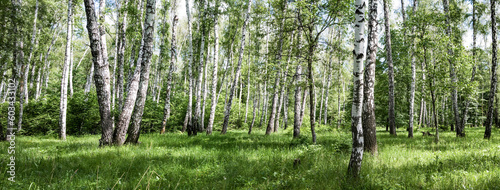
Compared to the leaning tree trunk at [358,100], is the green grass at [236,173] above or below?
below

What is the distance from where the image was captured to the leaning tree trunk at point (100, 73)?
6078 millimetres

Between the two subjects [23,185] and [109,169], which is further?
[109,169]

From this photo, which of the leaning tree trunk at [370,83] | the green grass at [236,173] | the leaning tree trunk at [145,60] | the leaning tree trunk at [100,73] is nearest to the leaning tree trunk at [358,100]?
the green grass at [236,173]

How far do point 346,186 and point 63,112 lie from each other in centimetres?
1228

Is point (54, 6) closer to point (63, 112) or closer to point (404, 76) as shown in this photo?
point (63, 112)

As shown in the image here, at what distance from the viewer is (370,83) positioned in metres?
4.81

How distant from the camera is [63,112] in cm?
1000

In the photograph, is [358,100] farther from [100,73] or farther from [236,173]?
[100,73]

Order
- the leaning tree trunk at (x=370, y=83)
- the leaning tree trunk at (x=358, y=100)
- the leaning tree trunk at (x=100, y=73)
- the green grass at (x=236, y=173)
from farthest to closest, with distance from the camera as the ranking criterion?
the leaning tree trunk at (x=100, y=73) → the leaning tree trunk at (x=370, y=83) → the leaning tree trunk at (x=358, y=100) → the green grass at (x=236, y=173)

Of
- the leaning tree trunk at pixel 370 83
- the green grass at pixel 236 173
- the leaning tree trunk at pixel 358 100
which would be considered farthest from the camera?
the leaning tree trunk at pixel 370 83

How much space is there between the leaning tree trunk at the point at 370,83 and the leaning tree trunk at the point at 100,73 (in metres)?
7.30

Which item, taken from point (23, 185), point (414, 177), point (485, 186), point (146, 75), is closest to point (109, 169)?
point (23, 185)

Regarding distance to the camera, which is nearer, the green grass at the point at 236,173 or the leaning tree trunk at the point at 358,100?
the green grass at the point at 236,173

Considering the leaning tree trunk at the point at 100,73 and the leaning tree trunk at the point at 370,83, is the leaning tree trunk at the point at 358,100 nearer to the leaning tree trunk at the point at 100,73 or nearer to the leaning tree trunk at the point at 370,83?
the leaning tree trunk at the point at 370,83
